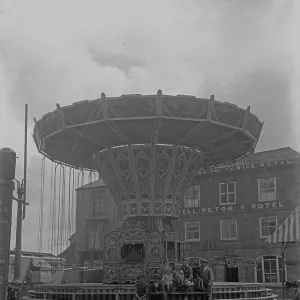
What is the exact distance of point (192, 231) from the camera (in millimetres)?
46781

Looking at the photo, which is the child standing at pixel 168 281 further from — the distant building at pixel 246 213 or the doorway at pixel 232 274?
the doorway at pixel 232 274

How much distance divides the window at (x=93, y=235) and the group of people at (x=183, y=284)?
39172 millimetres

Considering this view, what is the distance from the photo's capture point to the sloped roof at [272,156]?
147 ft

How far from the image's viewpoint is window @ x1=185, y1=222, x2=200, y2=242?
46.4 meters

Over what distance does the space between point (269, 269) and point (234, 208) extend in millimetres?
5693

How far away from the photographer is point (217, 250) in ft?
147

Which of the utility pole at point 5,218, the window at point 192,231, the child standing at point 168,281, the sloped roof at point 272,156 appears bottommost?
the child standing at point 168,281

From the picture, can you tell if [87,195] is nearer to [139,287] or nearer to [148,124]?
[148,124]

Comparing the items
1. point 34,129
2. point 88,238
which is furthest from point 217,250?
point 34,129

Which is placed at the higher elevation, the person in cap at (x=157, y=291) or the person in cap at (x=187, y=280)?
the person in cap at (x=187, y=280)

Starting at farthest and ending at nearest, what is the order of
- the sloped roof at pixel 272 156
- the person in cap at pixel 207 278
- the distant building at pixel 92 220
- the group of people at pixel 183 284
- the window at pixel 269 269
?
the distant building at pixel 92 220
the sloped roof at pixel 272 156
the window at pixel 269 269
the group of people at pixel 183 284
the person in cap at pixel 207 278

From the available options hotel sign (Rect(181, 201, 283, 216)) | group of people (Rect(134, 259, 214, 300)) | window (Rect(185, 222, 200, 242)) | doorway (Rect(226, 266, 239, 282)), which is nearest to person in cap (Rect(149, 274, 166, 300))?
group of people (Rect(134, 259, 214, 300))

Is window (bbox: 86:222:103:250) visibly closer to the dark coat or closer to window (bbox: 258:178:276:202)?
window (bbox: 258:178:276:202)

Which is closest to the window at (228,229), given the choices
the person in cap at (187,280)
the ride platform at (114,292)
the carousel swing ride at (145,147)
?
the carousel swing ride at (145,147)
